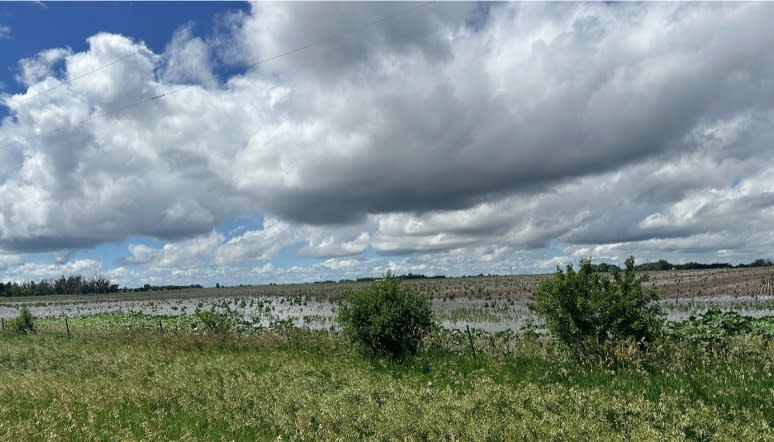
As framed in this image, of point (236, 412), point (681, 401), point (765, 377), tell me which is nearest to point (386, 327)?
point (236, 412)

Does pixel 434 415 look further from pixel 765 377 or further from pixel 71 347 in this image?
pixel 71 347

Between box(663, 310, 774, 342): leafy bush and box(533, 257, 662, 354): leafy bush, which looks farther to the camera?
box(663, 310, 774, 342): leafy bush

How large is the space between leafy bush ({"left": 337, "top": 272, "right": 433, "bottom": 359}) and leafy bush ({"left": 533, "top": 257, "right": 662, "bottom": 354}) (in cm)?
461

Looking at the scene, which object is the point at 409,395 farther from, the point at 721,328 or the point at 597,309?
the point at 721,328

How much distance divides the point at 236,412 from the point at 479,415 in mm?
5158

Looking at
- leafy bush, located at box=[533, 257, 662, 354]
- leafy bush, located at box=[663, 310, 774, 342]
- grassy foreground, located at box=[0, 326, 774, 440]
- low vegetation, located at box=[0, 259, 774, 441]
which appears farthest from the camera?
leafy bush, located at box=[663, 310, 774, 342]

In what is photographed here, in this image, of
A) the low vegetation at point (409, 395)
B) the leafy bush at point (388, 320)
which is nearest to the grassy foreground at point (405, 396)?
the low vegetation at point (409, 395)

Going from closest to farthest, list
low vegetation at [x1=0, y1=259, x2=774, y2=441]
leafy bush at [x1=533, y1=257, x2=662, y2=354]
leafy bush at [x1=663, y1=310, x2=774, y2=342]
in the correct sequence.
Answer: low vegetation at [x1=0, y1=259, x2=774, y2=441]
leafy bush at [x1=533, y1=257, x2=662, y2=354]
leafy bush at [x1=663, y1=310, x2=774, y2=342]

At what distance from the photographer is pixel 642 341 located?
1273cm

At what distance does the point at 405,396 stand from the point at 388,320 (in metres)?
6.00

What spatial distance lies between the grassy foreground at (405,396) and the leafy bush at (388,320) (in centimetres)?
77

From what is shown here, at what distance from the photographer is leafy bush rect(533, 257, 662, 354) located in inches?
526

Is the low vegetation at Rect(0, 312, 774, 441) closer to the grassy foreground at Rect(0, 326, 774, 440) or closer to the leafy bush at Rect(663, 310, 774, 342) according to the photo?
the grassy foreground at Rect(0, 326, 774, 440)

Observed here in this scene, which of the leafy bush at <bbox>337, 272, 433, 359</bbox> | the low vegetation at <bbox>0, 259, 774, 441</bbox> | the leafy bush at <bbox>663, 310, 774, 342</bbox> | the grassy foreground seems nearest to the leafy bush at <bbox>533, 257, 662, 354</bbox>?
the low vegetation at <bbox>0, 259, 774, 441</bbox>
